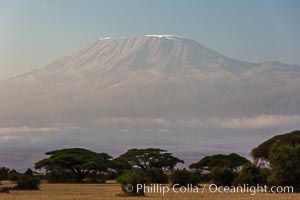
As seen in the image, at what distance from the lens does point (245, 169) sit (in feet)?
194

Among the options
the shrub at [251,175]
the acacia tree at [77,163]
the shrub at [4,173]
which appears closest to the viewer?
the shrub at [251,175]

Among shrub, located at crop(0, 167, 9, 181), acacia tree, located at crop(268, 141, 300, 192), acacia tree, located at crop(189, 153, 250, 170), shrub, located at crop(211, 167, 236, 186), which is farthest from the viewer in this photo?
acacia tree, located at crop(189, 153, 250, 170)

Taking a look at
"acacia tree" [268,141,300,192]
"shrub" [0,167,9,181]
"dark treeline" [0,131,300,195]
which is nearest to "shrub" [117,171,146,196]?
"dark treeline" [0,131,300,195]

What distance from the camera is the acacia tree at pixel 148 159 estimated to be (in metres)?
110

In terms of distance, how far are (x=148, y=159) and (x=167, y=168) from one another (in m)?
3.21

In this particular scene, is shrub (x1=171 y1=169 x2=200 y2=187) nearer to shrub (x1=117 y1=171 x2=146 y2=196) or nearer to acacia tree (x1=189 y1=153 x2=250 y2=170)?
shrub (x1=117 y1=171 x2=146 y2=196)

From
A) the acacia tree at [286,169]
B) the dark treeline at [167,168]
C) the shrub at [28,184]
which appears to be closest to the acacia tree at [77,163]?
the dark treeline at [167,168]

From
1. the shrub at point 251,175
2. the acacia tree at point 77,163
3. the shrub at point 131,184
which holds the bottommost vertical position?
the shrub at point 131,184

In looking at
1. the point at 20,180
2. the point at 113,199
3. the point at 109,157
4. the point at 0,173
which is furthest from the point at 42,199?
the point at 109,157

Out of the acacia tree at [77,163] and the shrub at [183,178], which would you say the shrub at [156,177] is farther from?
the acacia tree at [77,163]

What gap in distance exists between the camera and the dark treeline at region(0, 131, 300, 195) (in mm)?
54281

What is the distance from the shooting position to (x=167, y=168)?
11044 cm

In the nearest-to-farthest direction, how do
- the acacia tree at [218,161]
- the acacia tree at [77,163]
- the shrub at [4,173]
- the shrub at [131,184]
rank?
the shrub at [131,184] → the shrub at [4,173] → the acacia tree at [77,163] → the acacia tree at [218,161]

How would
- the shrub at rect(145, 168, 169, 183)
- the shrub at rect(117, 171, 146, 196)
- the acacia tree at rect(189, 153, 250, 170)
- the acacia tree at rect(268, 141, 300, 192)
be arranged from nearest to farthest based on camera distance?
the shrub at rect(117, 171, 146, 196)
the acacia tree at rect(268, 141, 300, 192)
the shrub at rect(145, 168, 169, 183)
the acacia tree at rect(189, 153, 250, 170)
